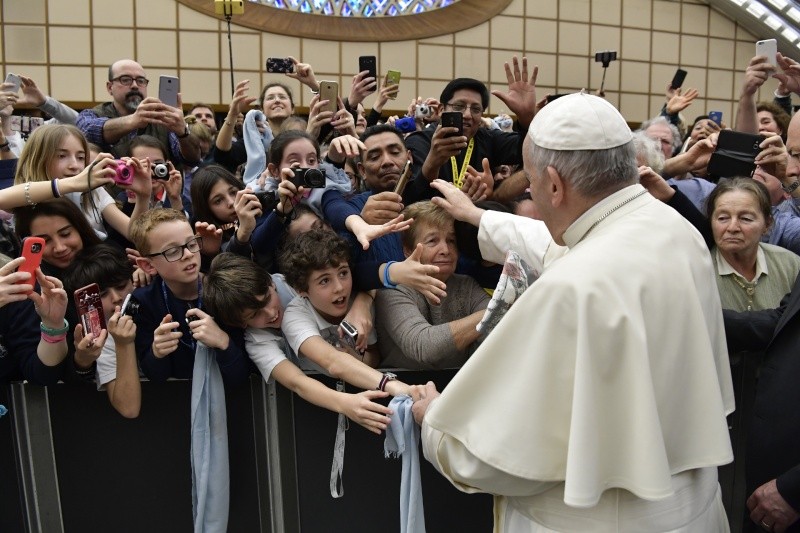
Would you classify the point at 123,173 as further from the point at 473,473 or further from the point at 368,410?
the point at 473,473

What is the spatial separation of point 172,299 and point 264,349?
416 millimetres

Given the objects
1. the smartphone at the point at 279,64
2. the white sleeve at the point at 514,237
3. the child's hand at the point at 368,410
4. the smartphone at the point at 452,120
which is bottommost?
the child's hand at the point at 368,410

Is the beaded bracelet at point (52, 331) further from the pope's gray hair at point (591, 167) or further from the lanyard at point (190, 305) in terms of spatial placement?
the pope's gray hair at point (591, 167)

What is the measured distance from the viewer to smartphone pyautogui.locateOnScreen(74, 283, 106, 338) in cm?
231

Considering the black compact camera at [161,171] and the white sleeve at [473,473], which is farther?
the black compact camera at [161,171]

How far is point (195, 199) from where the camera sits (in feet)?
10.6

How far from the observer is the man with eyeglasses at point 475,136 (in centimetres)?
327

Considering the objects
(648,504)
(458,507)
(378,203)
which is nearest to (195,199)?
(378,203)

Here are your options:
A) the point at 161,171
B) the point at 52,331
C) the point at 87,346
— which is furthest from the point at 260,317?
the point at 161,171

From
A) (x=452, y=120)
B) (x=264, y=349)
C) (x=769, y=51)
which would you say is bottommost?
(x=264, y=349)

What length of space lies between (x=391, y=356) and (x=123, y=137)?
2.24m

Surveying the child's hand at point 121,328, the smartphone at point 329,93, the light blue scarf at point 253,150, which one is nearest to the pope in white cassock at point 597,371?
the child's hand at point 121,328

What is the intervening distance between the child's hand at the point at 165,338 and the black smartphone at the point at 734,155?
2.22 metres

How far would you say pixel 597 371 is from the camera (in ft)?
4.78
